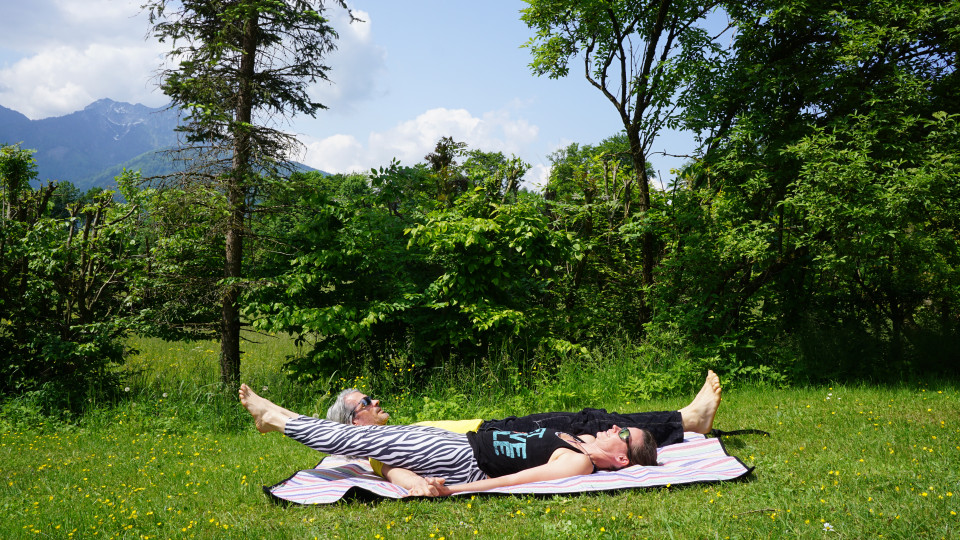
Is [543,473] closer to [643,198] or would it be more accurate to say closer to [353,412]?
[353,412]

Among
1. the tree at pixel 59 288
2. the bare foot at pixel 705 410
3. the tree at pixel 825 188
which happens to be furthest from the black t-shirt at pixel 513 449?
the tree at pixel 59 288

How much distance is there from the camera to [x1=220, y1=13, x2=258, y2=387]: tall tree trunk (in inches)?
266

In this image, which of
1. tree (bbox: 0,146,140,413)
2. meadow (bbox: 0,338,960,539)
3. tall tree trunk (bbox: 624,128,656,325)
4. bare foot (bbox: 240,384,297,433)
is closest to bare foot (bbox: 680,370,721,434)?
meadow (bbox: 0,338,960,539)

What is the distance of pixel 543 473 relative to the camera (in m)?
3.62

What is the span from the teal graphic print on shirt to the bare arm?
13cm

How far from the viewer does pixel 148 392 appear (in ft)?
21.7

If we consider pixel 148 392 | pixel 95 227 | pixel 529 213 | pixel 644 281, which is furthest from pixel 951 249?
pixel 95 227

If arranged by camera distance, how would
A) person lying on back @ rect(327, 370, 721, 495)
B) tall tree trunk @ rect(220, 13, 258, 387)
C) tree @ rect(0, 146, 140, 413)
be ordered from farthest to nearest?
tall tree trunk @ rect(220, 13, 258, 387) < tree @ rect(0, 146, 140, 413) < person lying on back @ rect(327, 370, 721, 495)

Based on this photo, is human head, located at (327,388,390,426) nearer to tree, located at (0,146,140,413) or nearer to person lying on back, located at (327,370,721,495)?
person lying on back, located at (327,370,721,495)

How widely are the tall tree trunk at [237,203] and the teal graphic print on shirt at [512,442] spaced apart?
162 inches

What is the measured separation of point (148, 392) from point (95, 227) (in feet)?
6.76

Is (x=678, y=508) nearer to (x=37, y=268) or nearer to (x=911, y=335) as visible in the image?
(x=911, y=335)

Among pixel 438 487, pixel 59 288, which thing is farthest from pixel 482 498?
pixel 59 288

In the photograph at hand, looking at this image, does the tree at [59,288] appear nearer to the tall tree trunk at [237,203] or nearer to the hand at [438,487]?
the tall tree trunk at [237,203]
